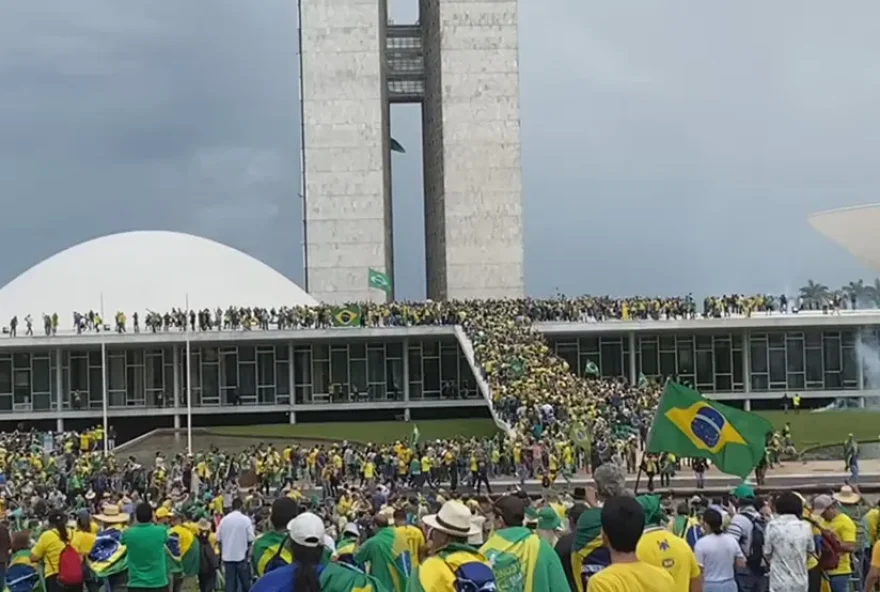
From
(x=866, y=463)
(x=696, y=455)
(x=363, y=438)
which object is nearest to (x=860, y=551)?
(x=696, y=455)

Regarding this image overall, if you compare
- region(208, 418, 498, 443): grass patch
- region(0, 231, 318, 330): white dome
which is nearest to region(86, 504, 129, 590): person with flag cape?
region(208, 418, 498, 443): grass patch

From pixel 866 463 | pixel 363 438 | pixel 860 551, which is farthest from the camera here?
pixel 363 438

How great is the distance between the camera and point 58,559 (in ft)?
29.0

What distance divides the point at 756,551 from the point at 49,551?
16.3 feet

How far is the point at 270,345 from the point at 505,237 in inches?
664

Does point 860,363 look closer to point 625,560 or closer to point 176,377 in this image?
point 176,377

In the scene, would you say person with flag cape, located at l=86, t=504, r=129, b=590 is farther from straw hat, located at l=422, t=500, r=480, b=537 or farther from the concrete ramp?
the concrete ramp

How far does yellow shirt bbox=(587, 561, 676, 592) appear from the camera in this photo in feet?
14.1

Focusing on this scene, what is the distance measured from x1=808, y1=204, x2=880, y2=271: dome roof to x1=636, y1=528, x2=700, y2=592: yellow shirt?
2614 centimetres

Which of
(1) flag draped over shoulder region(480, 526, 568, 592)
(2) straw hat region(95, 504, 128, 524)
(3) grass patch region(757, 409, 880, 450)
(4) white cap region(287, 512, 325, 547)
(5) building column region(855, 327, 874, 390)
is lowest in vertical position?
(3) grass patch region(757, 409, 880, 450)

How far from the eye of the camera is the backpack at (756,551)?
→ 893 cm

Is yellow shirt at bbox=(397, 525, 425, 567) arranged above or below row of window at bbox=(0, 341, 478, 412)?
above

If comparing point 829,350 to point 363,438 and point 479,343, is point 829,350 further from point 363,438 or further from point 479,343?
point 363,438

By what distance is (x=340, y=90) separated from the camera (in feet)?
192
